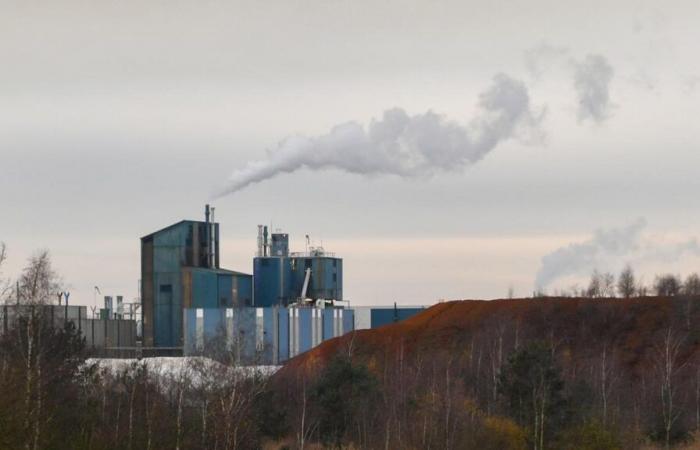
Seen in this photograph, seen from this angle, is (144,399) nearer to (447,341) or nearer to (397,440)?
(397,440)

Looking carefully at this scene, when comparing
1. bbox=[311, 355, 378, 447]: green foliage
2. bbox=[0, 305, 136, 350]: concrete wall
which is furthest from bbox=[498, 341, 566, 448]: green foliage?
bbox=[0, 305, 136, 350]: concrete wall

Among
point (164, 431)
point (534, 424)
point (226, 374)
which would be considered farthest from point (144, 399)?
point (534, 424)

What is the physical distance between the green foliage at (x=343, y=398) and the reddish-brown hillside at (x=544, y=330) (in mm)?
22153

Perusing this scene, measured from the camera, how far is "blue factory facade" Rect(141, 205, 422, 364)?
96.2 meters

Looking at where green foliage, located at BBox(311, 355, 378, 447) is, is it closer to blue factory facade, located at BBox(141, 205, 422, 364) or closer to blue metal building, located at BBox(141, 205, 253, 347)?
blue factory facade, located at BBox(141, 205, 422, 364)

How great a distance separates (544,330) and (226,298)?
75.5 feet

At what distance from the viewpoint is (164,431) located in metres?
53.5

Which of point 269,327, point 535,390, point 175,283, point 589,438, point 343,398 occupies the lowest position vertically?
point 589,438

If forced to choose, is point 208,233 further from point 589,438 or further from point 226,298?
point 589,438

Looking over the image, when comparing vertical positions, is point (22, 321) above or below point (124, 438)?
above

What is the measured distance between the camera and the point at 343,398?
195 ft

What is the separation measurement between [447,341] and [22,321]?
50.9 meters

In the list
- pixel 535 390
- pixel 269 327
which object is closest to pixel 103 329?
pixel 269 327

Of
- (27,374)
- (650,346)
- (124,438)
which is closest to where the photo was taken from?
(27,374)
